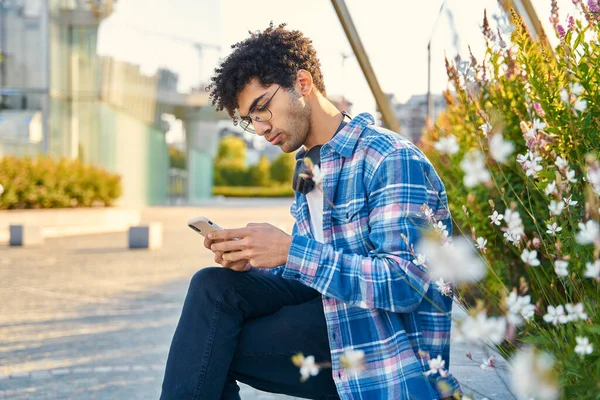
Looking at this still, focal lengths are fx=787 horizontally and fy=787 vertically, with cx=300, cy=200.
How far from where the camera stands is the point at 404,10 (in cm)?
546

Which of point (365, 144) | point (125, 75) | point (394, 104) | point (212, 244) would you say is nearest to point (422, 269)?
point (365, 144)

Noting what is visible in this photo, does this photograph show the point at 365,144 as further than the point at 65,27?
No

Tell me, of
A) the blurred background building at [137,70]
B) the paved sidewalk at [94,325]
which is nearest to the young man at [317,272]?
the paved sidewalk at [94,325]

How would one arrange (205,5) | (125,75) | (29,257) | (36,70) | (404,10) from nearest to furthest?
(404,10)
(29,257)
(36,70)
(125,75)
(205,5)

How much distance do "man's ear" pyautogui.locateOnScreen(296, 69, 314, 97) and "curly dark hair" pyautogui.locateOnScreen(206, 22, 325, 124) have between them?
0.02 m

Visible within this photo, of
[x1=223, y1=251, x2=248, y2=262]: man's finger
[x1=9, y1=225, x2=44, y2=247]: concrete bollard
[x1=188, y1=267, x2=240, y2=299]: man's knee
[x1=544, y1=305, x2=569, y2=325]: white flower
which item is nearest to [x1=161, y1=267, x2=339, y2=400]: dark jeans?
[x1=188, y1=267, x2=240, y2=299]: man's knee

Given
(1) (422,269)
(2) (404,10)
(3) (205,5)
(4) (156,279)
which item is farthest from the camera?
(3) (205,5)

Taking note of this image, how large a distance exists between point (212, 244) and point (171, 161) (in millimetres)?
31612

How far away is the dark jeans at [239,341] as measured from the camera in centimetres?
212

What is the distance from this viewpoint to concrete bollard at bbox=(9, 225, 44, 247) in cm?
1074

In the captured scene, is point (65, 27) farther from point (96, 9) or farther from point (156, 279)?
point (156, 279)

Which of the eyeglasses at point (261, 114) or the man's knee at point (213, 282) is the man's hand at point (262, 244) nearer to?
the man's knee at point (213, 282)

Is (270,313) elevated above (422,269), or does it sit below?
below

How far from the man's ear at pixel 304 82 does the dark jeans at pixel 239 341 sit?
57 centimetres
